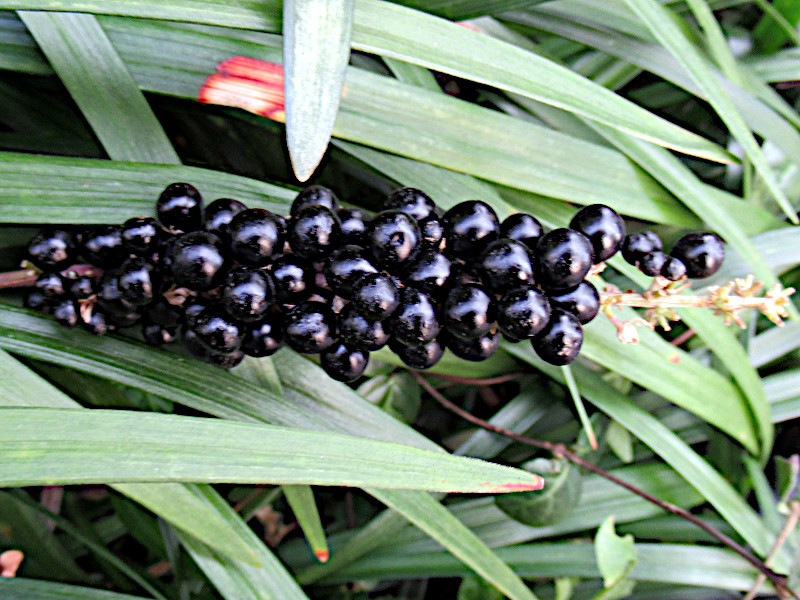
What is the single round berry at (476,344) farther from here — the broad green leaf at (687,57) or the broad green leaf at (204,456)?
the broad green leaf at (687,57)

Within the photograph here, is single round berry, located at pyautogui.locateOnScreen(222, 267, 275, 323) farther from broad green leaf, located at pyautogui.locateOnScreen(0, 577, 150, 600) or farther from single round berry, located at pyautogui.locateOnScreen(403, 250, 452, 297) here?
broad green leaf, located at pyautogui.locateOnScreen(0, 577, 150, 600)

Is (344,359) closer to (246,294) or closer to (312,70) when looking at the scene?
(246,294)

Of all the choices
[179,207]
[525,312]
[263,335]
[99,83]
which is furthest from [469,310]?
[99,83]

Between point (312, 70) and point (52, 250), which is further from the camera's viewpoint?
point (52, 250)

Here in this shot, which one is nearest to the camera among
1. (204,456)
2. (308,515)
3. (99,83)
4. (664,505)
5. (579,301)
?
(204,456)

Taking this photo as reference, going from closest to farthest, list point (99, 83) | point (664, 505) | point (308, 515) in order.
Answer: point (99, 83), point (308, 515), point (664, 505)

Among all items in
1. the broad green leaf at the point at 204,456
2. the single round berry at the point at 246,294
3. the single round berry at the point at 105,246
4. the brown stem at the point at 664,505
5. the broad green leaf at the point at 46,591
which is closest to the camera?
the broad green leaf at the point at 204,456

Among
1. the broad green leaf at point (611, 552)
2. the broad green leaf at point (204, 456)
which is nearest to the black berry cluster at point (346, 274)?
the broad green leaf at point (204, 456)
